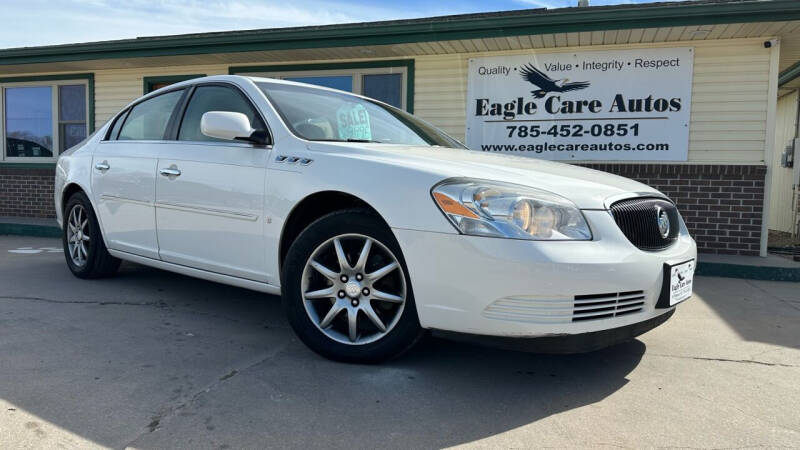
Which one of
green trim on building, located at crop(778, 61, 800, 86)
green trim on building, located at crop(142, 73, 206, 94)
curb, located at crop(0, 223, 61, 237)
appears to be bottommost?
curb, located at crop(0, 223, 61, 237)

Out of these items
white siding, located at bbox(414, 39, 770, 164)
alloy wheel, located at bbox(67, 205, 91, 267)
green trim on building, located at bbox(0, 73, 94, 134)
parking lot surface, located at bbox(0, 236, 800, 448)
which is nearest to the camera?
parking lot surface, located at bbox(0, 236, 800, 448)

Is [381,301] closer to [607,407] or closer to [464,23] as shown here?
[607,407]

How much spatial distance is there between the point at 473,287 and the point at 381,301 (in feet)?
1.83

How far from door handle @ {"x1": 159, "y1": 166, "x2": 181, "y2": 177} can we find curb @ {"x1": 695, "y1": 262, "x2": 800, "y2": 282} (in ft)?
17.6

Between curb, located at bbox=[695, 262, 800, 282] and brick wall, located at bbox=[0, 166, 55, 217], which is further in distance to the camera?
brick wall, located at bbox=[0, 166, 55, 217]

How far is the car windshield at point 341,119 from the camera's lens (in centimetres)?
346

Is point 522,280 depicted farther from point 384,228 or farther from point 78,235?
point 78,235

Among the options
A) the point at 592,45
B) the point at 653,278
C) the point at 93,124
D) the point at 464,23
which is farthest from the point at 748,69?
the point at 93,124

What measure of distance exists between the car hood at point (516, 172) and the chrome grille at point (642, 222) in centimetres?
7

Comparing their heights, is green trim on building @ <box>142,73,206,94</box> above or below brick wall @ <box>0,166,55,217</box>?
above

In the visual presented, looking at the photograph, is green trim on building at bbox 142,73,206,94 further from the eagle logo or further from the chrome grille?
the chrome grille

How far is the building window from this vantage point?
411 inches

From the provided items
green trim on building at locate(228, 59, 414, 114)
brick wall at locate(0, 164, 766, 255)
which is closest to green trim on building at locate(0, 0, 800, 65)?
green trim on building at locate(228, 59, 414, 114)

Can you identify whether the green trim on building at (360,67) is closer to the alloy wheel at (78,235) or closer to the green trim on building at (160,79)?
the green trim on building at (160,79)
